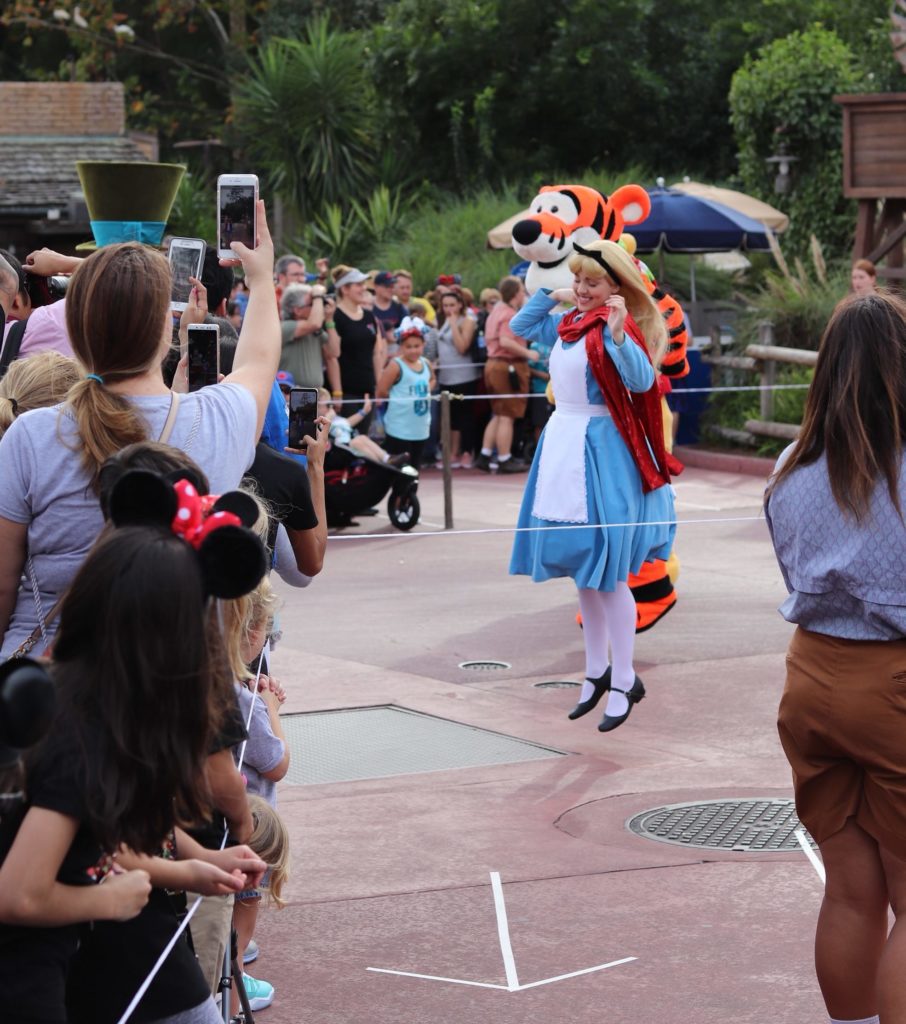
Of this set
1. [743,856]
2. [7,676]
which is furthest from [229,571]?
[743,856]

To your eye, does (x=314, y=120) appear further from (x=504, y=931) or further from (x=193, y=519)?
(x=193, y=519)

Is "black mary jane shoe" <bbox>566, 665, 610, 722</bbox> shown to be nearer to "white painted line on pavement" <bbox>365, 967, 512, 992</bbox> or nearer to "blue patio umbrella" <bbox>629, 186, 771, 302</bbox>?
"white painted line on pavement" <bbox>365, 967, 512, 992</bbox>

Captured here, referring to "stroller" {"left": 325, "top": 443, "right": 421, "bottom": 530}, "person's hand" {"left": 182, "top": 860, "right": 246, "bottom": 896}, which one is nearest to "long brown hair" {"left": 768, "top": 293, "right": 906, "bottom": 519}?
"person's hand" {"left": 182, "top": 860, "right": 246, "bottom": 896}

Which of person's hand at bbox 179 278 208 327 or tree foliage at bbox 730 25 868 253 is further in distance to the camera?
tree foliage at bbox 730 25 868 253

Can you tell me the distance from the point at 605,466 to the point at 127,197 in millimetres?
3196

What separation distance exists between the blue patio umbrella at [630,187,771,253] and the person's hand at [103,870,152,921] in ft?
51.3

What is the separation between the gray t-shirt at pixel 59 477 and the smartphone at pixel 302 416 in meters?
1.00

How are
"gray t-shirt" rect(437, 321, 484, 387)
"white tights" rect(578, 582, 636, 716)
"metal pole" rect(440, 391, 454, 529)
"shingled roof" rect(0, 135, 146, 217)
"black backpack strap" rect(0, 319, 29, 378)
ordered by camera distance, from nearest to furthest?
"black backpack strap" rect(0, 319, 29, 378)
"white tights" rect(578, 582, 636, 716)
"metal pole" rect(440, 391, 454, 529)
"gray t-shirt" rect(437, 321, 484, 387)
"shingled roof" rect(0, 135, 146, 217)

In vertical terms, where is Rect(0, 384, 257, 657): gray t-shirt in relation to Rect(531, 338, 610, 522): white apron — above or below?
above

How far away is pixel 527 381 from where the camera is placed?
16859 millimetres

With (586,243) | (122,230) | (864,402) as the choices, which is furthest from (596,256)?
(864,402)

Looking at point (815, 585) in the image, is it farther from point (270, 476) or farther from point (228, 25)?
point (228, 25)

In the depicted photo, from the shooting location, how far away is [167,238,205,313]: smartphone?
4.15 metres

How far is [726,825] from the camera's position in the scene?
5785 millimetres
